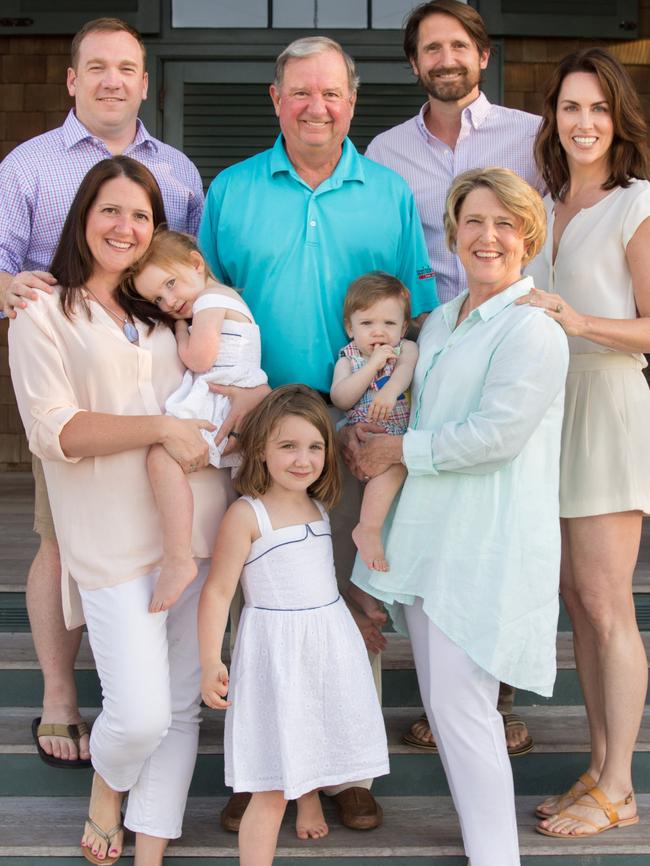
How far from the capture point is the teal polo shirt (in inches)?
112

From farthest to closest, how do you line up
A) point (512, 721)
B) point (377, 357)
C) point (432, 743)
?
point (512, 721)
point (432, 743)
point (377, 357)

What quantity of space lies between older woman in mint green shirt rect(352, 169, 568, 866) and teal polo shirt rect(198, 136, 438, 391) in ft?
1.43

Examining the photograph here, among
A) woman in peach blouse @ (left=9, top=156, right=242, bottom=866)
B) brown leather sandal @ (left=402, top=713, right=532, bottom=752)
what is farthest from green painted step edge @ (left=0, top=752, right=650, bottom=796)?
woman in peach blouse @ (left=9, top=156, right=242, bottom=866)

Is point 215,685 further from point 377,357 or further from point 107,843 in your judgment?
point 377,357

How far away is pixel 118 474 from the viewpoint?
8.41 feet

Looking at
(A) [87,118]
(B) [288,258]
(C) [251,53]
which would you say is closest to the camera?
(B) [288,258]

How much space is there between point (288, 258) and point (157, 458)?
0.65 m

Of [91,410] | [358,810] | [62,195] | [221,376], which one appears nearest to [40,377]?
[91,410]

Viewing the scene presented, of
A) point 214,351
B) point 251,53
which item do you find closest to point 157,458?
point 214,351

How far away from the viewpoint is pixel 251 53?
5.79 meters

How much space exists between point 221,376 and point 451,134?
4.09ft

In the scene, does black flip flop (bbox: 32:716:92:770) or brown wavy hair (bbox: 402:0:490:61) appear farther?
brown wavy hair (bbox: 402:0:490:61)

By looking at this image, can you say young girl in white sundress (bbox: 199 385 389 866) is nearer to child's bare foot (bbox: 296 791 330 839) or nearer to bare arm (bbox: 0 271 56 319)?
child's bare foot (bbox: 296 791 330 839)

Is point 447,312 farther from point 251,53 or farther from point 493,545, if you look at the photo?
point 251,53
